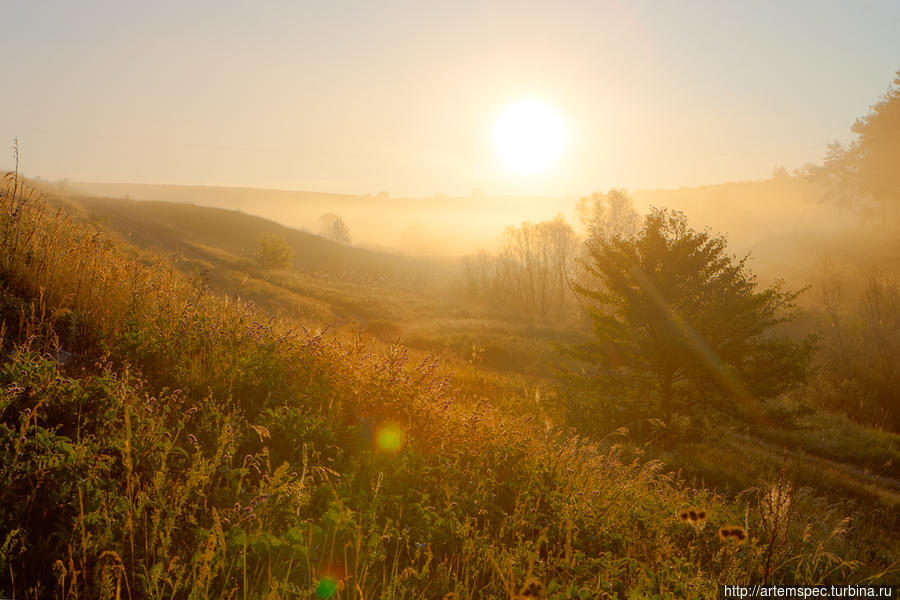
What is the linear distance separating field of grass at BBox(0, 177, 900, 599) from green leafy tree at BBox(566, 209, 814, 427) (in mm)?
3924

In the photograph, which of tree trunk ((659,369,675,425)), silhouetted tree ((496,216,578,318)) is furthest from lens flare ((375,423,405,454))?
silhouetted tree ((496,216,578,318))

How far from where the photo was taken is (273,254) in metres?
41.2

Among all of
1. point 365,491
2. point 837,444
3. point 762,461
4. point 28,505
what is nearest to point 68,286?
point 28,505

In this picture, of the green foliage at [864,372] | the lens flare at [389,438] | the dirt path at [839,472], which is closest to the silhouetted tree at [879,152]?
the green foliage at [864,372]

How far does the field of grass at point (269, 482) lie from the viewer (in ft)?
9.48

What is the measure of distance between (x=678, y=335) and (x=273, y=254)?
119 ft

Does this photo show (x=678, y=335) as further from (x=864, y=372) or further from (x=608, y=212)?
(x=608, y=212)

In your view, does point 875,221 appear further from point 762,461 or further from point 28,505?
point 28,505

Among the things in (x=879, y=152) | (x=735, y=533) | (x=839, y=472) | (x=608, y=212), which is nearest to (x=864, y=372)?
(x=839, y=472)

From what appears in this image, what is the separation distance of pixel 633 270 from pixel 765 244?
2710 inches

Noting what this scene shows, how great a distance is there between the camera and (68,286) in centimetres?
570

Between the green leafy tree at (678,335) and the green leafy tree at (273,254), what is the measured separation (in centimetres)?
3283

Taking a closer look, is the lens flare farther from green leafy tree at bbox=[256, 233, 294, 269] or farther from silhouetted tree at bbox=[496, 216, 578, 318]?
green leafy tree at bbox=[256, 233, 294, 269]

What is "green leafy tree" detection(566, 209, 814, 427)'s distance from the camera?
36.1ft
